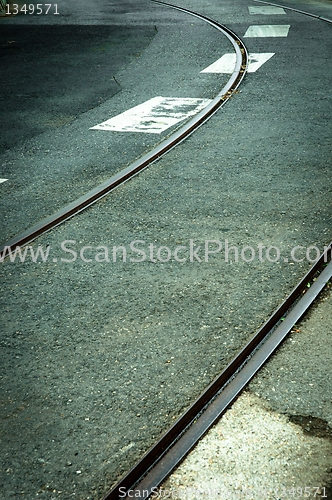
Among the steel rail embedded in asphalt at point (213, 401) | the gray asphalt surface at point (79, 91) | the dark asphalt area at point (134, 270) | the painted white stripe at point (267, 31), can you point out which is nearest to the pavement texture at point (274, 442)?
the steel rail embedded in asphalt at point (213, 401)

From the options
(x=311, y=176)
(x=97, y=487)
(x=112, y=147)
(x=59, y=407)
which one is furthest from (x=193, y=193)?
(x=97, y=487)

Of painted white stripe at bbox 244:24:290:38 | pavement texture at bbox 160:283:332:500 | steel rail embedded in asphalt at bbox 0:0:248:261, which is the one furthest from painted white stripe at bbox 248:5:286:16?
pavement texture at bbox 160:283:332:500

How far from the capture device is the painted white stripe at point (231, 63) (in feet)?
32.9

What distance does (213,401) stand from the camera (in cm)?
317

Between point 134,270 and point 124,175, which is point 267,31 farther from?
point 134,270

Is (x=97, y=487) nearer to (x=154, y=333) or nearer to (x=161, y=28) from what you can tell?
(x=154, y=333)

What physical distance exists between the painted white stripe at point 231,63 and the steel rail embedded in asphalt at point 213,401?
21.7ft

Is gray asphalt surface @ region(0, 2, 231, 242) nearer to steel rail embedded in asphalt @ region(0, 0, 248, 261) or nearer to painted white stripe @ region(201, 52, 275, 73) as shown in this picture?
steel rail embedded in asphalt @ region(0, 0, 248, 261)

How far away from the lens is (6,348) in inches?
144

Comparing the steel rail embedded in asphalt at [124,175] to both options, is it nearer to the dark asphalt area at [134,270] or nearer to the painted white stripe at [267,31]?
the dark asphalt area at [134,270]

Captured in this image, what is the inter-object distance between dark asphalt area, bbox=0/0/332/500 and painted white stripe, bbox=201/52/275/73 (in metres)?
0.86

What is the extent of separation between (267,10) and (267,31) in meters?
2.99

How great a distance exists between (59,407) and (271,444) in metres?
1.10

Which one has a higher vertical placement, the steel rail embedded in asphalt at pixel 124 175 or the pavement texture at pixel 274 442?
the pavement texture at pixel 274 442
